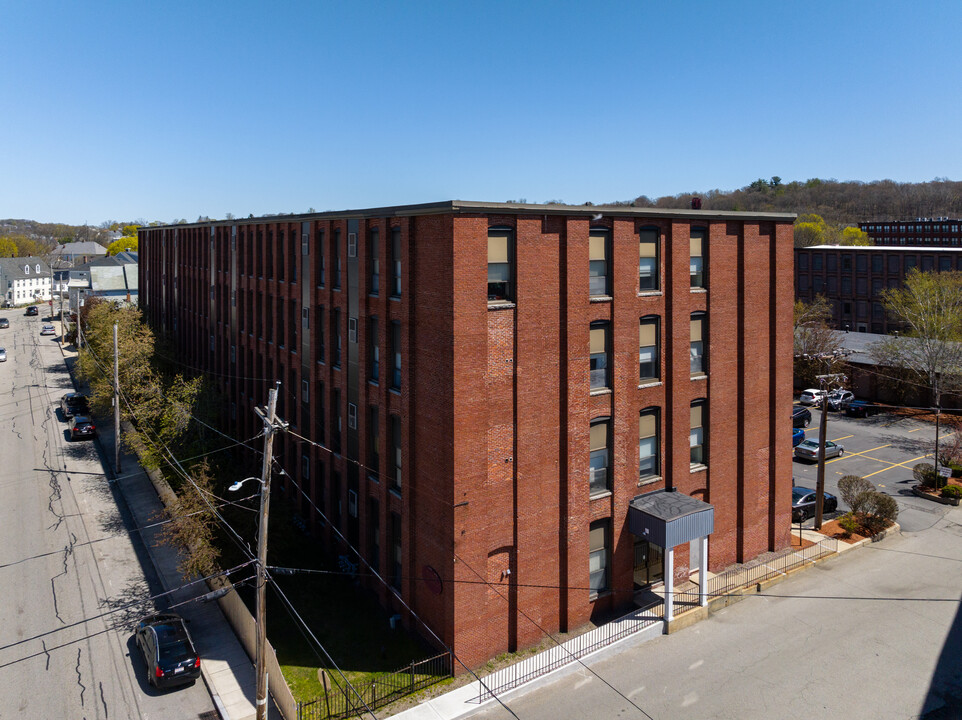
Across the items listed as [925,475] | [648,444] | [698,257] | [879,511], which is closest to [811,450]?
[925,475]

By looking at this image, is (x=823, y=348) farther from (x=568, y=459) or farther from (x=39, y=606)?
(x=39, y=606)

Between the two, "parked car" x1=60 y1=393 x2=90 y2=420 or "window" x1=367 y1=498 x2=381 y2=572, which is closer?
"window" x1=367 y1=498 x2=381 y2=572

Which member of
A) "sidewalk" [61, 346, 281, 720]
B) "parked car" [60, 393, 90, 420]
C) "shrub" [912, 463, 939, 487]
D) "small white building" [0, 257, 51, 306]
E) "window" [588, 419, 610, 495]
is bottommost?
"sidewalk" [61, 346, 281, 720]

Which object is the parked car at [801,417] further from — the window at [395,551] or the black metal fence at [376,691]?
the black metal fence at [376,691]

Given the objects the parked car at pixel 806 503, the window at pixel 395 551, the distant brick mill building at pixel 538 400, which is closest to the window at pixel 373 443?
the distant brick mill building at pixel 538 400

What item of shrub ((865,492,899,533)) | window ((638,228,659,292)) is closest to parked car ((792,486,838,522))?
shrub ((865,492,899,533))

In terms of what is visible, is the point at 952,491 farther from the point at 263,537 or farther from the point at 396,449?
the point at 263,537

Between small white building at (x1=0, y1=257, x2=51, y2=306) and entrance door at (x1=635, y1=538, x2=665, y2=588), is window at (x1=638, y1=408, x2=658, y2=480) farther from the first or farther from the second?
small white building at (x1=0, y1=257, x2=51, y2=306)
